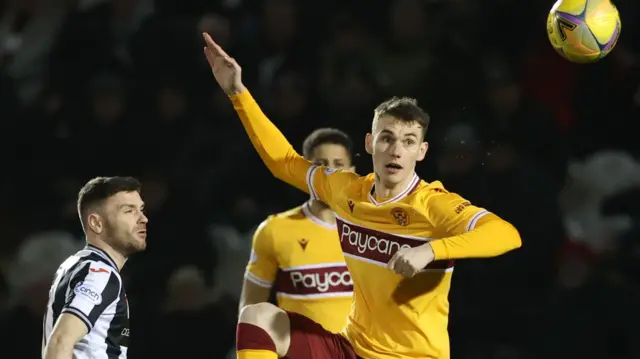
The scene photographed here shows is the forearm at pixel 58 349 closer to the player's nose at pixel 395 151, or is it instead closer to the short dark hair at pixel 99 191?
the short dark hair at pixel 99 191

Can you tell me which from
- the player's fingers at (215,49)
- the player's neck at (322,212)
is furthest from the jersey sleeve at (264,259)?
the player's fingers at (215,49)

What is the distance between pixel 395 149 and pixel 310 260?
1.42 meters

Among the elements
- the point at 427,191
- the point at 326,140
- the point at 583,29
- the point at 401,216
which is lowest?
the point at 401,216

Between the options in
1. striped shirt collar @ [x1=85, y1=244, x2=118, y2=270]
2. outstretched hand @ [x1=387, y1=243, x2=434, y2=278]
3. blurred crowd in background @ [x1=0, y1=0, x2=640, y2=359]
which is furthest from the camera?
blurred crowd in background @ [x1=0, y1=0, x2=640, y2=359]

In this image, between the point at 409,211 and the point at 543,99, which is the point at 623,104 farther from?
the point at 409,211

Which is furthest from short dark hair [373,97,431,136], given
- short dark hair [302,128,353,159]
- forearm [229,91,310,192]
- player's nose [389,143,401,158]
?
short dark hair [302,128,353,159]

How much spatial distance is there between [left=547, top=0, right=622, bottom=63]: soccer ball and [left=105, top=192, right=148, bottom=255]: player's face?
2.40 m

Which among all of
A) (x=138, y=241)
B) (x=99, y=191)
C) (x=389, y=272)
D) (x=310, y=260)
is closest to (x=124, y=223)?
(x=138, y=241)

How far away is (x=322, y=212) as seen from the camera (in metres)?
5.47

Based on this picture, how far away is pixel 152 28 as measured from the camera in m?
7.81

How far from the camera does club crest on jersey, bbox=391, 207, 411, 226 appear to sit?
4082mm

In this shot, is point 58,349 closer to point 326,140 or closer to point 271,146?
point 271,146

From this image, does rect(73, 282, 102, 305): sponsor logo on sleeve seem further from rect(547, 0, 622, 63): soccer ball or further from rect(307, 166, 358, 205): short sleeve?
rect(547, 0, 622, 63): soccer ball

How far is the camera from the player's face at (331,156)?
541 cm
